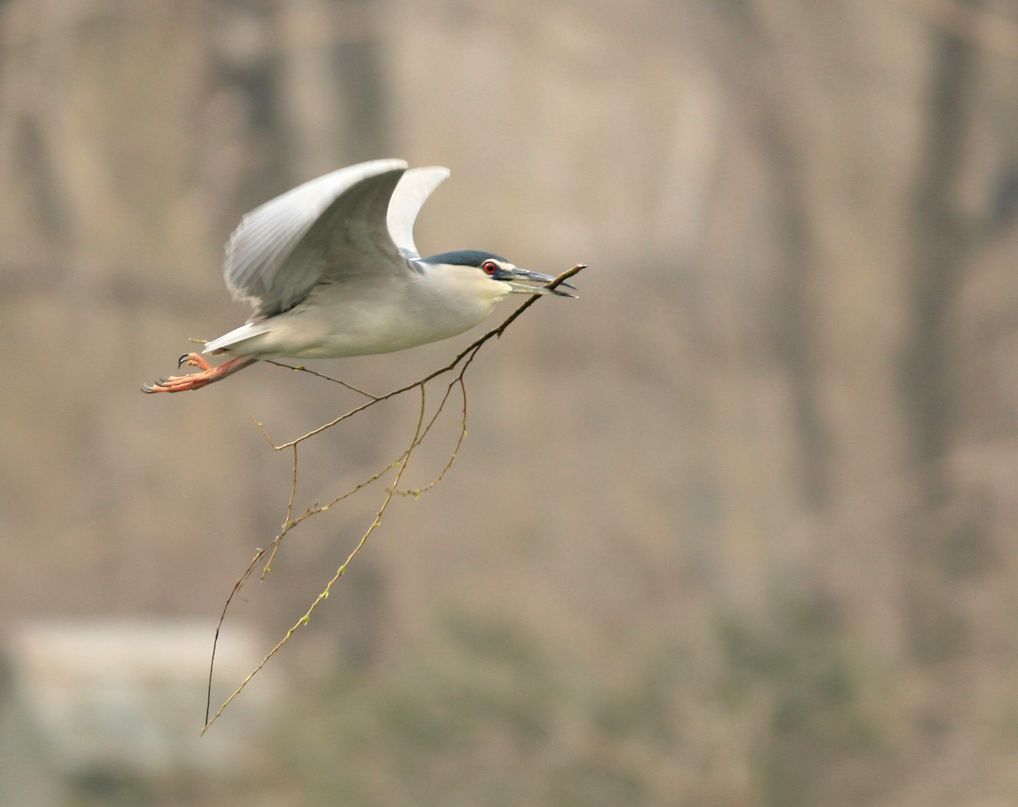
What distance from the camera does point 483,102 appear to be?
7.17m

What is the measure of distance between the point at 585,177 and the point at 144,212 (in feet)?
6.68

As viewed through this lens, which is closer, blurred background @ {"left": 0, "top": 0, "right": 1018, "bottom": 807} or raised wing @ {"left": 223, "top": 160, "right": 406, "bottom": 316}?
raised wing @ {"left": 223, "top": 160, "right": 406, "bottom": 316}

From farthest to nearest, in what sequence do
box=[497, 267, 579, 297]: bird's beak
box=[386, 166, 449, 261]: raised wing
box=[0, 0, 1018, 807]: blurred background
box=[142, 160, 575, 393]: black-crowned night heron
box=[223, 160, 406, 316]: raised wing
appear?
box=[0, 0, 1018, 807]: blurred background, box=[386, 166, 449, 261]: raised wing, box=[497, 267, 579, 297]: bird's beak, box=[142, 160, 575, 393]: black-crowned night heron, box=[223, 160, 406, 316]: raised wing

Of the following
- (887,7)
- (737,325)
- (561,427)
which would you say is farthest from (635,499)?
(887,7)

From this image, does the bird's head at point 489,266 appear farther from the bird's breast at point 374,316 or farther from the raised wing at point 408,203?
the raised wing at point 408,203

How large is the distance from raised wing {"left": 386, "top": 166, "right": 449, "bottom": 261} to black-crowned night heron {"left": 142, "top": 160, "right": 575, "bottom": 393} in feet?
0.86

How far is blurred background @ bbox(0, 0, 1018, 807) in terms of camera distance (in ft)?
23.3

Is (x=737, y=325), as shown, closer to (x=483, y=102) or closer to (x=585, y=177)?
(x=585, y=177)

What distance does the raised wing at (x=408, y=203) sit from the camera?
2.81m

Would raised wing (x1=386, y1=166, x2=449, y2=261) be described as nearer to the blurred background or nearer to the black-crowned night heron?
the black-crowned night heron

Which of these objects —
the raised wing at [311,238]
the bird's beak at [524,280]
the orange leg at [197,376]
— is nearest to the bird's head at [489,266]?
the bird's beak at [524,280]

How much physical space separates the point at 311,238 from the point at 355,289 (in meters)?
0.12

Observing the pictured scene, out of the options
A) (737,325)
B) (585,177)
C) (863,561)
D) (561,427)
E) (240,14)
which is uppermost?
(240,14)

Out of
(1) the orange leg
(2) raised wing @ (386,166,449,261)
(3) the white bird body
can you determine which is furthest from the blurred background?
(3) the white bird body
